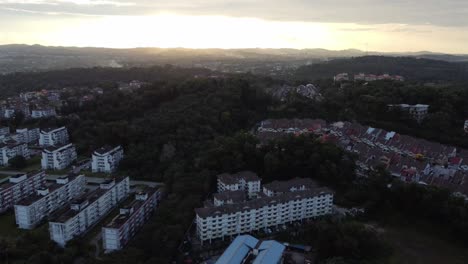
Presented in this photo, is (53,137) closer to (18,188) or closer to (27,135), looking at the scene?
(27,135)

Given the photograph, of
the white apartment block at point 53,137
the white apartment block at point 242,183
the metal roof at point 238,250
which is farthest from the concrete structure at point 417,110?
the white apartment block at point 53,137

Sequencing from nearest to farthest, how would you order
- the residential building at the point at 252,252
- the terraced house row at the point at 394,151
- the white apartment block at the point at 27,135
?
the residential building at the point at 252,252 → the terraced house row at the point at 394,151 → the white apartment block at the point at 27,135

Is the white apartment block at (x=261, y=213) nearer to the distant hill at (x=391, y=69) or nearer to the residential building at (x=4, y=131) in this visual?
the residential building at (x=4, y=131)

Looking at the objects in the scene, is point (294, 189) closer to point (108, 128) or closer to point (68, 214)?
point (68, 214)

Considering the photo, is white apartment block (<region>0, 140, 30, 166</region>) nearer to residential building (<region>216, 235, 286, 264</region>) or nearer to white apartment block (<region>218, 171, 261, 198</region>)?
white apartment block (<region>218, 171, 261, 198</region>)

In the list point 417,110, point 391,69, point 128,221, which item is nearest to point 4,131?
point 128,221

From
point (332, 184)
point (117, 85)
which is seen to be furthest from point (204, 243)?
point (117, 85)

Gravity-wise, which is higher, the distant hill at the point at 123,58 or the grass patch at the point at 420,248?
the distant hill at the point at 123,58
